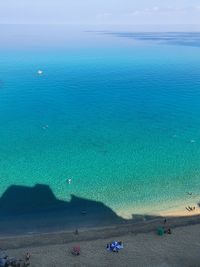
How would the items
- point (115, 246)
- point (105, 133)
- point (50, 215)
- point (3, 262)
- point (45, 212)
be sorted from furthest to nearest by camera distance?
point (105, 133)
point (45, 212)
point (50, 215)
point (115, 246)
point (3, 262)

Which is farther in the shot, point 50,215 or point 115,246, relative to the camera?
point 50,215

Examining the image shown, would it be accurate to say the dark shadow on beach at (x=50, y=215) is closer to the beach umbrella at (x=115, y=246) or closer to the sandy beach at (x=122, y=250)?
the sandy beach at (x=122, y=250)

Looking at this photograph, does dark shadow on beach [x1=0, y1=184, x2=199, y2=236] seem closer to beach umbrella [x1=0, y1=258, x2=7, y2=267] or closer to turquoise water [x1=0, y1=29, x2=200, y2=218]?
turquoise water [x1=0, y1=29, x2=200, y2=218]

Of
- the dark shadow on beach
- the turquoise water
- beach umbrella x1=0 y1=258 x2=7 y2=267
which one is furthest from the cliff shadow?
beach umbrella x1=0 y1=258 x2=7 y2=267

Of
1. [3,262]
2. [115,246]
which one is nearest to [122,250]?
[115,246]

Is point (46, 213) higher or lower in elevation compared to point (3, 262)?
higher

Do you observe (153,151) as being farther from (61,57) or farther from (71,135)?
(61,57)

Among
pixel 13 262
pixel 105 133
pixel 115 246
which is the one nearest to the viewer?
pixel 13 262

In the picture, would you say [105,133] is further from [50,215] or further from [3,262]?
[3,262]
